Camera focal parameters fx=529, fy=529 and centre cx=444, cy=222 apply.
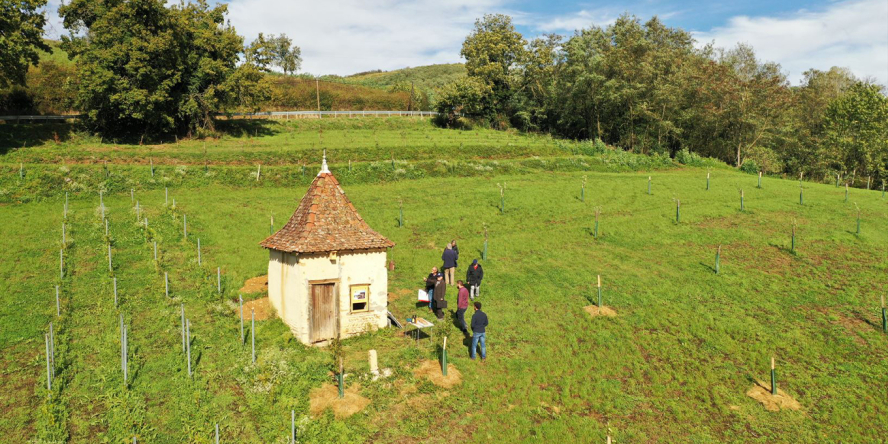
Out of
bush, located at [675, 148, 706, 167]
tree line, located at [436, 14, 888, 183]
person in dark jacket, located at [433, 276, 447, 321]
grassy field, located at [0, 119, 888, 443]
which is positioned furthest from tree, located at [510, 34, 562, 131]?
person in dark jacket, located at [433, 276, 447, 321]

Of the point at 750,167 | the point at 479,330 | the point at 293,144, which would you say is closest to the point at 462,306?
the point at 479,330

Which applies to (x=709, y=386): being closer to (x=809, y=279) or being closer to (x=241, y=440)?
(x=809, y=279)

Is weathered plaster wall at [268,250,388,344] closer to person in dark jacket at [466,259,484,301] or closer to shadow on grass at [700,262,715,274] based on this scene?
person in dark jacket at [466,259,484,301]

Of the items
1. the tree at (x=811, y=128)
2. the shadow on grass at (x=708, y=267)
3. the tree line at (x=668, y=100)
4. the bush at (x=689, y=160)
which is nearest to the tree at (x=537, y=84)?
the tree line at (x=668, y=100)

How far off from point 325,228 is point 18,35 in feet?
124

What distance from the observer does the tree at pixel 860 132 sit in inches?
2368

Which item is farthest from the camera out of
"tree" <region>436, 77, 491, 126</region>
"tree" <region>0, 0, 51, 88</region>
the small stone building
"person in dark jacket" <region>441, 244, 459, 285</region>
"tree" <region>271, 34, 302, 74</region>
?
"tree" <region>271, 34, 302, 74</region>

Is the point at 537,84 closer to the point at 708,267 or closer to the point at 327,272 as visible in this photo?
the point at 708,267

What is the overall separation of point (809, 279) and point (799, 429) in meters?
13.8

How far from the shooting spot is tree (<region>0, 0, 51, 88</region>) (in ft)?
132

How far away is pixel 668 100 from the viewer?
63469mm

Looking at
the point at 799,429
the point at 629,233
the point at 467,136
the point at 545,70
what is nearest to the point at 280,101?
the point at 467,136

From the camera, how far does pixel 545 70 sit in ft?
257

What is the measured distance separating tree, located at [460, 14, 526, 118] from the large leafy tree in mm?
35948
